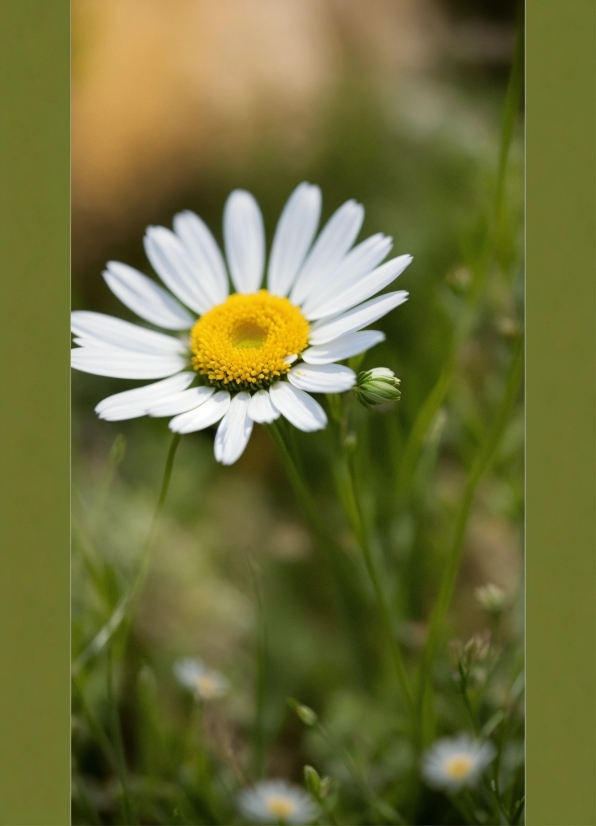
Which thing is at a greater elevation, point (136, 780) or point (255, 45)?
point (255, 45)

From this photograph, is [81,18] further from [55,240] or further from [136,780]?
[136,780]

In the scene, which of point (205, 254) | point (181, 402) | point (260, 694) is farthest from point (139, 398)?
point (260, 694)

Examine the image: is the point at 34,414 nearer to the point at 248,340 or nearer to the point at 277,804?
the point at 248,340

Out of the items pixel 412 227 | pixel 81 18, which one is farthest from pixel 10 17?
pixel 412 227

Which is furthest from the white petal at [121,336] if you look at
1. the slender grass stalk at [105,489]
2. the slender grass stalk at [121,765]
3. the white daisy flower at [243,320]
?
the slender grass stalk at [121,765]

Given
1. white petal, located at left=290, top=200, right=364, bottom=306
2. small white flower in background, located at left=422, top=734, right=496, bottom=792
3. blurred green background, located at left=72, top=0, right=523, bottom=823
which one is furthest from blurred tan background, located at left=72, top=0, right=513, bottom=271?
small white flower in background, located at left=422, top=734, right=496, bottom=792

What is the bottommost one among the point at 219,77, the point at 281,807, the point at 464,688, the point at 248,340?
the point at 281,807

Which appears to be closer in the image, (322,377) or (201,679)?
(322,377)
